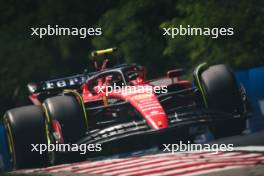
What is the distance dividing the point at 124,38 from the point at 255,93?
1019 centimetres

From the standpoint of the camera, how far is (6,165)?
14.3 m

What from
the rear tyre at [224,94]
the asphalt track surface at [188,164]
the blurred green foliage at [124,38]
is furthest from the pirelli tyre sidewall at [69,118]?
the blurred green foliage at [124,38]

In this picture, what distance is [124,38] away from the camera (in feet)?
76.7

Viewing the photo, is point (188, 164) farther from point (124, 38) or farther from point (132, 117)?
point (124, 38)

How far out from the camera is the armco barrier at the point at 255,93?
13366mm

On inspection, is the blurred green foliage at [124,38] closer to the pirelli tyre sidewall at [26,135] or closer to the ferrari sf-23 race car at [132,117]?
the ferrari sf-23 race car at [132,117]

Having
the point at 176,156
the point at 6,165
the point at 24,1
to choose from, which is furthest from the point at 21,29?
the point at 176,156

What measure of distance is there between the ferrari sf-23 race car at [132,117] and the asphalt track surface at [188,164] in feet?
1.45

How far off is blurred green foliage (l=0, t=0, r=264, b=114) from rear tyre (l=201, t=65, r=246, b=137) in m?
6.64

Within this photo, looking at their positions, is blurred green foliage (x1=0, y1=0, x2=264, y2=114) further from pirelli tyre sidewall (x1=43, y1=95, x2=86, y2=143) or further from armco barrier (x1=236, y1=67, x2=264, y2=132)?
pirelli tyre sidewall (x1=43, y1=95, x2=86, y2=143)


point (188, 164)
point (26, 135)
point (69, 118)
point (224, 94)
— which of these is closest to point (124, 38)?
point (224, 94)

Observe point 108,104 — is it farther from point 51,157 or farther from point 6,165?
point 6,165

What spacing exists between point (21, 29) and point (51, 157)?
1496 centimetres

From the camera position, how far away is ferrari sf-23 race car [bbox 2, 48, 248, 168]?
11.5m
